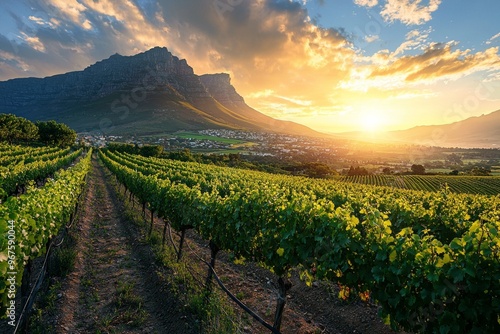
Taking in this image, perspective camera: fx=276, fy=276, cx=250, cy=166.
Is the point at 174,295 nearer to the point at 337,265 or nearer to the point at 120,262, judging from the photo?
the point at 120,262

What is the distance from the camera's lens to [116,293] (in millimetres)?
9328

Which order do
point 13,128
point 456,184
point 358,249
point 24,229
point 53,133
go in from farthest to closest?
point 53,133 → point 13,128 → point 456,184 → point 24,229 → point 358,249

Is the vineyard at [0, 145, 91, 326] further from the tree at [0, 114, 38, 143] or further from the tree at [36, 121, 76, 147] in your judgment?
the tree at [36, 121, 76, 147]

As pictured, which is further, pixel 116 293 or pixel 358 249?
pixel 116 293

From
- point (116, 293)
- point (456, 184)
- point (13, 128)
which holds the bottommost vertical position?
point (456, 184)

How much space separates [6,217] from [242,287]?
24.1ft

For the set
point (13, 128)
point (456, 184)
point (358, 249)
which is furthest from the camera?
point (13, 128)

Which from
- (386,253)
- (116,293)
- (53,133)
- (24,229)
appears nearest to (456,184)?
(386,253)

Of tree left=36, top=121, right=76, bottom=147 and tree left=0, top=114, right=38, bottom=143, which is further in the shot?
tree left=36, top=121, right=76, bottom=147

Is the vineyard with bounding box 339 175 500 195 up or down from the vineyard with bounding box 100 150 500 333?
down

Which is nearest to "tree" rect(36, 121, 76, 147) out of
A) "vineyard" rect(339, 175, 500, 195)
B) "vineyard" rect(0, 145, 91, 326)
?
"vineyard" rect(0, 145, 91, 326)

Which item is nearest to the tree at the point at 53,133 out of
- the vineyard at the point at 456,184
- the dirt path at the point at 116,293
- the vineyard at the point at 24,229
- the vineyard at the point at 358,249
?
the dirt path at the point at 116,293

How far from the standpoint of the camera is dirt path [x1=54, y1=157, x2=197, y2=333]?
7660 millimetres

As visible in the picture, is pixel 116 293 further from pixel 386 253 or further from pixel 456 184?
pixel 456 184
